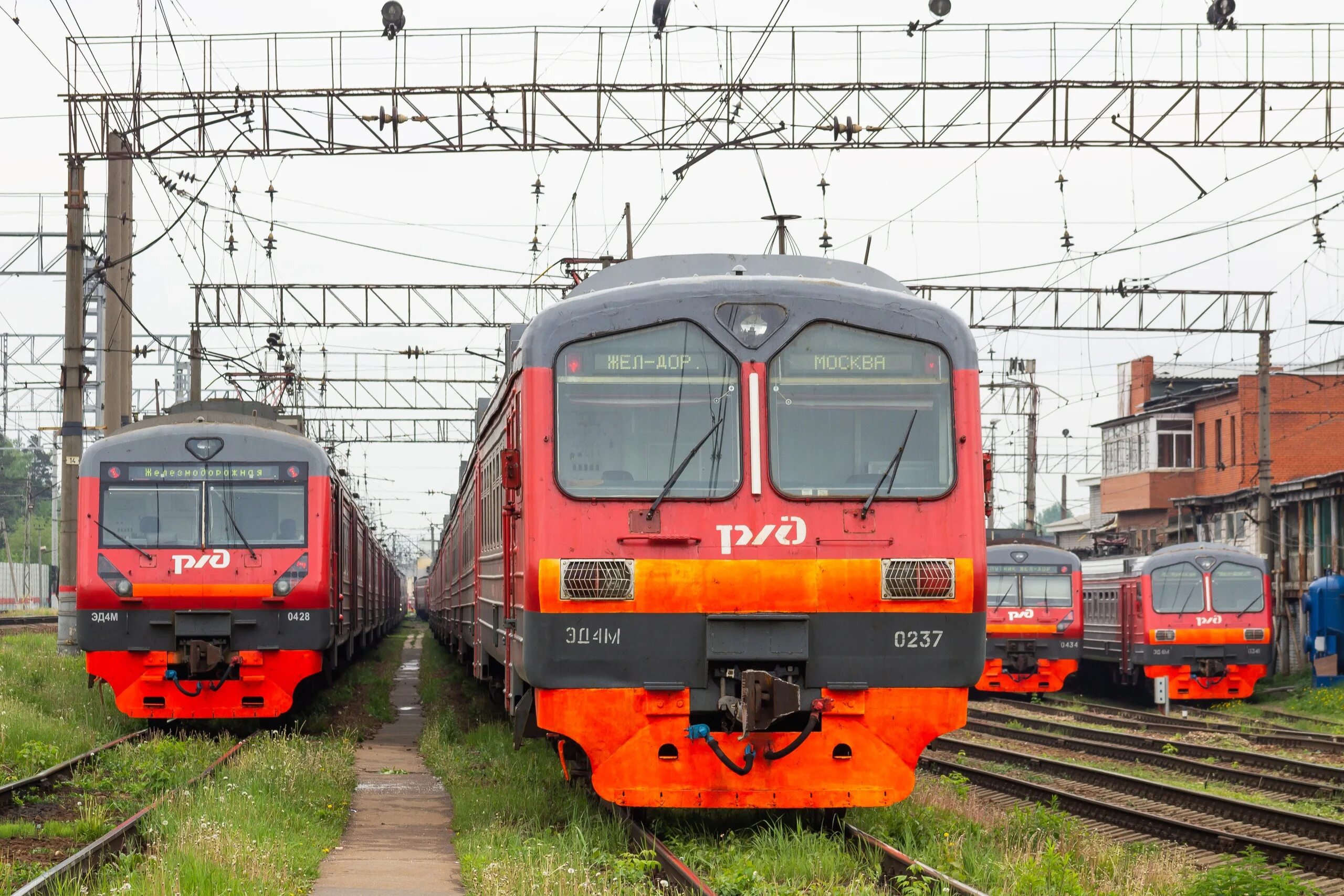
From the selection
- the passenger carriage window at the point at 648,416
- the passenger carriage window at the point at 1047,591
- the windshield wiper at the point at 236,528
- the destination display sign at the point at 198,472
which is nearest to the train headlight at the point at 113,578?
the destination display sign at the point at 198,472

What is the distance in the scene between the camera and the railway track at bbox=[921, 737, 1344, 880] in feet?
34.6

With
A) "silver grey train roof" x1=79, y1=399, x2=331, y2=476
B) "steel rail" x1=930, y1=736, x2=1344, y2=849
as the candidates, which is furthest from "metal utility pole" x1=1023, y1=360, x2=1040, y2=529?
"silver grey train roof" x1=79, y1=399, x2=331, y2=476

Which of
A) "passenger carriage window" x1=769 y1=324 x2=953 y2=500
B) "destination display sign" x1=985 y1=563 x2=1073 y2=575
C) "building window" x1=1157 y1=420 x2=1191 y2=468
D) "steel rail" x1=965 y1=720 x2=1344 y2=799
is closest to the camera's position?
"passenger carriage window" x1=769 y1=324 x2=953 y2=500

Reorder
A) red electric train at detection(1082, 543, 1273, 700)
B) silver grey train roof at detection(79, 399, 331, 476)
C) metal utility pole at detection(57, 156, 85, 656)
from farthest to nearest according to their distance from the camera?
red electric train at detection(1082, 543, 1273, 700)
metal utility pole at detection(57, 156, 85, 656)
silver grey train roof at detection(79, 399, 331, 476)

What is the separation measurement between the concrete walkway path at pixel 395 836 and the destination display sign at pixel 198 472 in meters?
2.91

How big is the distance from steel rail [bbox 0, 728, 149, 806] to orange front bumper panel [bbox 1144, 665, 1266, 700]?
17.4 metres

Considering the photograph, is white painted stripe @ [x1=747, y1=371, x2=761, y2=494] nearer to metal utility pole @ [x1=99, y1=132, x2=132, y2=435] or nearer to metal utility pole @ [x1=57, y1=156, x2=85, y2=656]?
metal utility pole @ [x1=57, y1=156, x2=85, y2=656]

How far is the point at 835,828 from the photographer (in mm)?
9711

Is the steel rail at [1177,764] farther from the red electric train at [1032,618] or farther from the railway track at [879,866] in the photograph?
the railway track at [879,866]

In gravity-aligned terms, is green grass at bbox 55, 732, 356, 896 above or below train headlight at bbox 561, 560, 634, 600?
below

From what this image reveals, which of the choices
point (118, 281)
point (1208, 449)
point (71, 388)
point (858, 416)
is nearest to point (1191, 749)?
point (858, 416)

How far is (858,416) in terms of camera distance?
9242 millimetres

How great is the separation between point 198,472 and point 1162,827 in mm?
9315

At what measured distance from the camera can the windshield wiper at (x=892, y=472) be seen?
9078 millimetres
